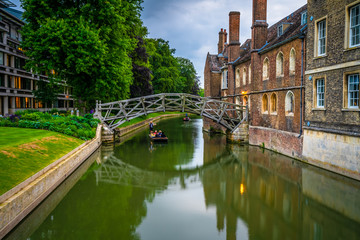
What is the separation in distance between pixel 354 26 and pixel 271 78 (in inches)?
313

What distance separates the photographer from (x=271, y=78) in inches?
771

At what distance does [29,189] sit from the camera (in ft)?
27.6

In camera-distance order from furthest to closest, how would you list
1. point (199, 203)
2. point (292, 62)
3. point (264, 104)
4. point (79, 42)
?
1. point (264, 104)
2. point (79, 42)
3. point (292, 62)
4. point (199, 203)

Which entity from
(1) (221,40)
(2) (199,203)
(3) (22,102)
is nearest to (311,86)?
(2) (199,203)

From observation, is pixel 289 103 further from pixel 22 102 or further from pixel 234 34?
pixel 22 102

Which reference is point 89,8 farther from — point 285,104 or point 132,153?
point 285,104

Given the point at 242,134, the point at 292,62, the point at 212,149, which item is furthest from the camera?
the point at 242,134

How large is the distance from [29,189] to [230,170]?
9.93 m

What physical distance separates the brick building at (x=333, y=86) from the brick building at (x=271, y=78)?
4.38 ft

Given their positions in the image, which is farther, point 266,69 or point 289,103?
point 266,69

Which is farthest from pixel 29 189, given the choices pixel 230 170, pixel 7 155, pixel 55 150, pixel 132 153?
pixel 132 153

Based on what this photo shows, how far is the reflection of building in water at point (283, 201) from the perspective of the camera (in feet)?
26.2

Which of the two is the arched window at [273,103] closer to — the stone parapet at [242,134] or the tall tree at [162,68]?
the stone parapet at [242,134]

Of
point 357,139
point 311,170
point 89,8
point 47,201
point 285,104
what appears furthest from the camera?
point 89,8
